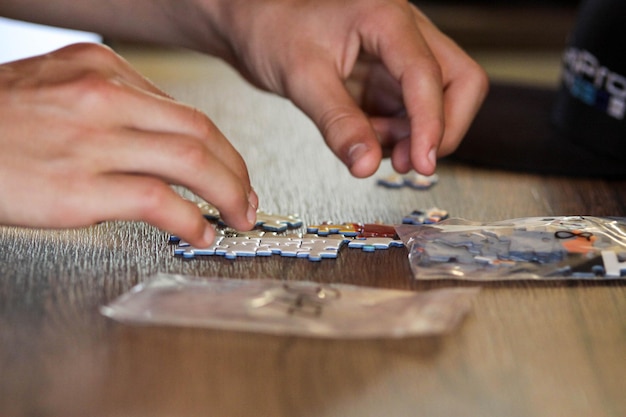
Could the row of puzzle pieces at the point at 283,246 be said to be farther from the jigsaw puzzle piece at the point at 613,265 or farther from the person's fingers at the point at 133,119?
the jigsaw puzzle piece at the point at 613,265

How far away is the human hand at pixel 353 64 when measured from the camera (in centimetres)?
99

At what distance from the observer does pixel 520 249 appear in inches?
31.9

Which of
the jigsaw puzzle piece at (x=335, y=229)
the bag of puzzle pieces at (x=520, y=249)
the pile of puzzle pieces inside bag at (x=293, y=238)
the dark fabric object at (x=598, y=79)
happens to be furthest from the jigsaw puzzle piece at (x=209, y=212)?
the dark fabric object at (x=598, y=79)

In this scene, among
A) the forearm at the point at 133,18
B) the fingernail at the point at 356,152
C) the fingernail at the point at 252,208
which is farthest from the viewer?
the forearm at the point at 133,18

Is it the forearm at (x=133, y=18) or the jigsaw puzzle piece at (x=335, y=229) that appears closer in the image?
the jigsaw puzzle piece at (x=335, y=229)

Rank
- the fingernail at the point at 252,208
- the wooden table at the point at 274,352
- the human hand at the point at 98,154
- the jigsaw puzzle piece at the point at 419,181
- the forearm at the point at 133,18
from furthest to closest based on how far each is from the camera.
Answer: the forearm at the point at 133,18, the jigsaw puzzle piece at the point at 419,181, the fingernail at the point at 252,208, the human hand at the point at 98,154, the wooden table at the point at 274,352

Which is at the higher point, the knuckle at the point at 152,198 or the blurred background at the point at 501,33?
the blurred background at the point at 501,33

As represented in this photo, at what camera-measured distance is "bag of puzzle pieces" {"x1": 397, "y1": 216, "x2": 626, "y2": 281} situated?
2.53 feet

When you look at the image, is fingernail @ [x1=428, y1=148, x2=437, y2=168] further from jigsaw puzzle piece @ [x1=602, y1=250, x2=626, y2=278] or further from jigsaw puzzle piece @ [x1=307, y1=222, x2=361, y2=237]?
jigsaw puzzle piece @ [x1=602, y1=250, x2=626, y2=278]

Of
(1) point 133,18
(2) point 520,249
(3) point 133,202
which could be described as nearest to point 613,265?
(2) point 520,249

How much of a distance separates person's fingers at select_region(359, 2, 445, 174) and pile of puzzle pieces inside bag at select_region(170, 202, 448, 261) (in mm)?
89

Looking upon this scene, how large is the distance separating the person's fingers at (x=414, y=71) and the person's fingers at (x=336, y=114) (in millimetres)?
59

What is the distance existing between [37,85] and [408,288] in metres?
0.40

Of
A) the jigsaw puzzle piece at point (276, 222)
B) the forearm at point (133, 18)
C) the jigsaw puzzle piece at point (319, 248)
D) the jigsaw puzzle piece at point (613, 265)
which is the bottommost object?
the jigsaw puzzle piece at point (613, 265)
